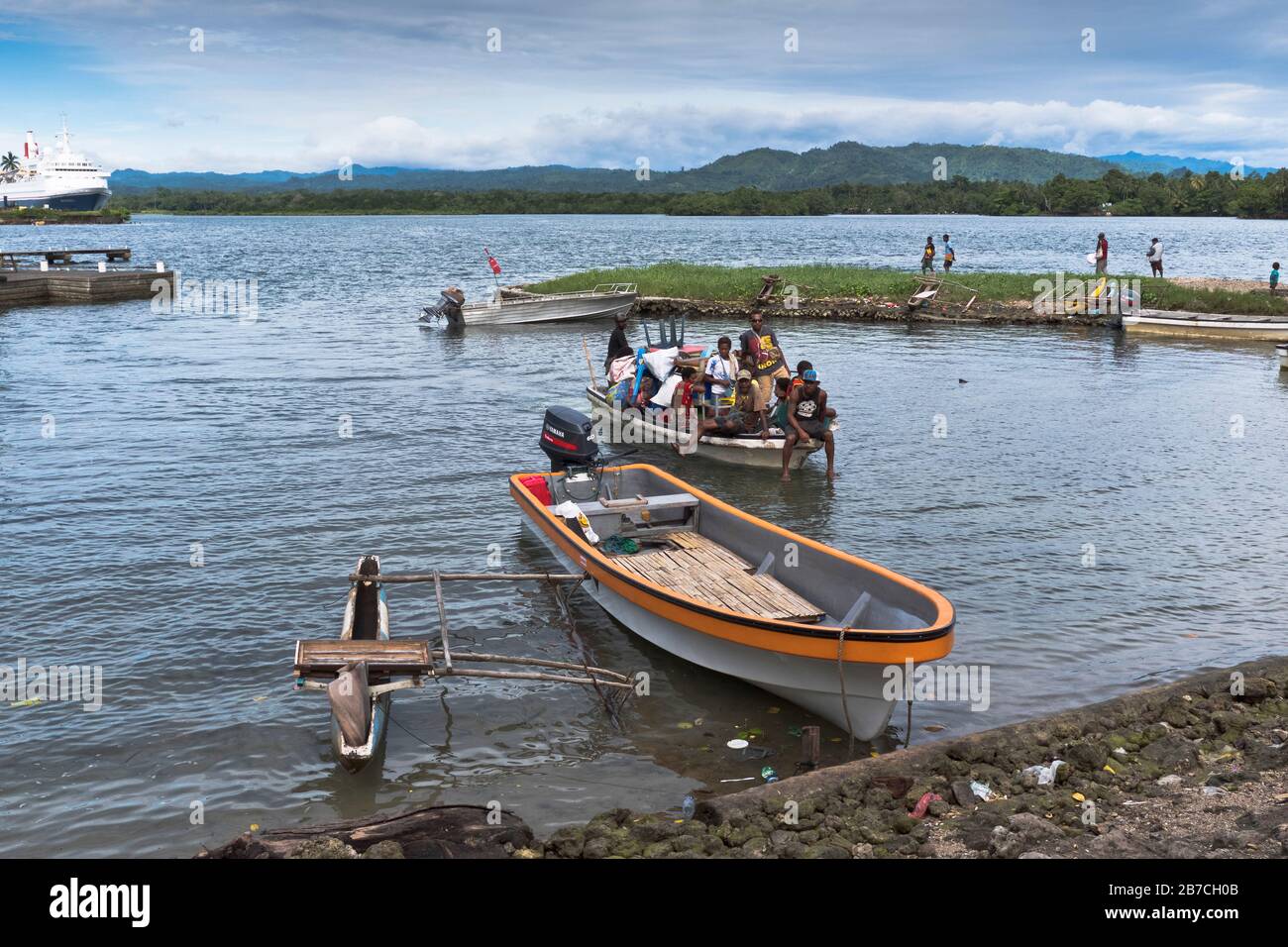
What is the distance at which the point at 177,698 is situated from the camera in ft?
33.1

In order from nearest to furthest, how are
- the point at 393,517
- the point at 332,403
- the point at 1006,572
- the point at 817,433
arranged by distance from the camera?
1. the point at 1006,572
2. the point at 393,517
3. the point at 817,433
4. the point at 332,403

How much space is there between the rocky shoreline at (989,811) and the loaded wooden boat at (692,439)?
9.60 meters

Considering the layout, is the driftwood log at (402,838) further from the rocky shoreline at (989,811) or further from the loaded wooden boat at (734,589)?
the loaded wooden boat at (734,589)

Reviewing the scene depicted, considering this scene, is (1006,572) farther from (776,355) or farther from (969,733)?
(776,355)

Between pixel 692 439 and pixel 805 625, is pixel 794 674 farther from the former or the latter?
pixel 692 439

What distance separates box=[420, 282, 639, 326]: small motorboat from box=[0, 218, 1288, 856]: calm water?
18.3 feet

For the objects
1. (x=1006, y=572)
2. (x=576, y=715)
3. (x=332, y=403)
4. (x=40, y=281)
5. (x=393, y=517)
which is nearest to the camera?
(x=576, y=715)

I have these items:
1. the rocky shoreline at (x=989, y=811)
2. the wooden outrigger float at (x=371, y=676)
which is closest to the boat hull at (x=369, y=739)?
the wooden outrigger float at (x=371, y=676)

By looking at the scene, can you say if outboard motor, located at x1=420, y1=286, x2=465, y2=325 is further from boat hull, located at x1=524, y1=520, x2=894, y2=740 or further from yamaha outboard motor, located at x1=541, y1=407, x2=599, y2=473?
boat hull, located at x1=524, y1=520, x2=894, y2=740

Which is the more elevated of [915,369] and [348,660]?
[915,369]

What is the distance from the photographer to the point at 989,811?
23.8ft

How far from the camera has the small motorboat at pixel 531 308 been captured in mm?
38656
